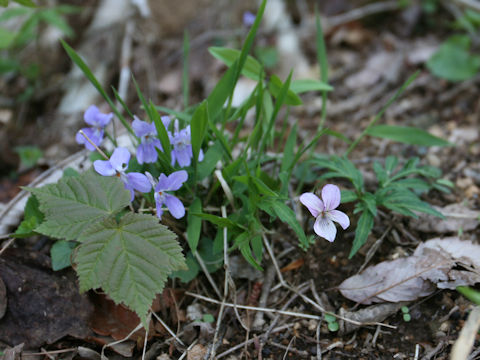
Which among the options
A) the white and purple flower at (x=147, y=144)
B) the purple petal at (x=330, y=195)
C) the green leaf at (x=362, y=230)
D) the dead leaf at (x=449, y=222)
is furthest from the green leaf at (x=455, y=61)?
the white and purple flower at (x=147, y=144)

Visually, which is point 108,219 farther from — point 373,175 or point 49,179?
point 373,175

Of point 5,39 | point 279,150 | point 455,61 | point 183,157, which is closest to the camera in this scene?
point 183,157

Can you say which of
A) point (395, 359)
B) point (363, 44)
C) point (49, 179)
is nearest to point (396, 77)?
point (363, 44)

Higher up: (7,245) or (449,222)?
(7,245)

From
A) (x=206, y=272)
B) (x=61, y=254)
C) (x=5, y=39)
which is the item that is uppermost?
(x=5, y=39)

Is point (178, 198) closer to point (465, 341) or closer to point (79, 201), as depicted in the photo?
point (79, 201)

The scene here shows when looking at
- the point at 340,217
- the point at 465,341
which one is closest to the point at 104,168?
the point at 340,217

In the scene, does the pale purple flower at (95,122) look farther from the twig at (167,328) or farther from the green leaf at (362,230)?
the green leaf at (362,230)
